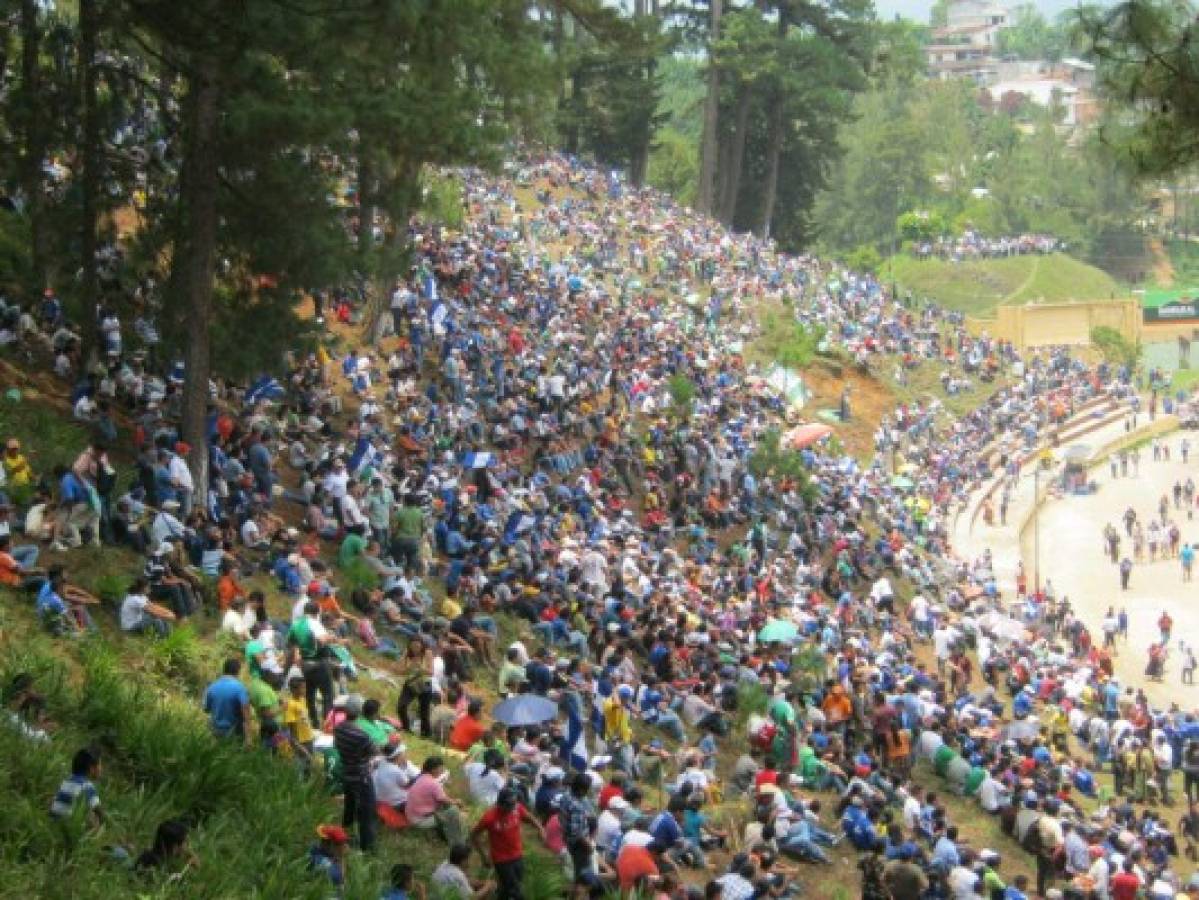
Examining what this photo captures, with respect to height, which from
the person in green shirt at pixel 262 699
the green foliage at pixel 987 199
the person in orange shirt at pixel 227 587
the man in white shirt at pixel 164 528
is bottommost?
the person in green shirt at pixel 262 699

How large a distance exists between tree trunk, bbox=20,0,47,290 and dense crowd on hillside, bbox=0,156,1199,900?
1.22 m

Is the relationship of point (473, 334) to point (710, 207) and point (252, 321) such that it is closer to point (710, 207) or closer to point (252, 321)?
point (252, 321)

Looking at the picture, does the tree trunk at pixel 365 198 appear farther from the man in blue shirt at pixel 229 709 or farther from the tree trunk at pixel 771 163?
the tree trunk at pixel 771 163

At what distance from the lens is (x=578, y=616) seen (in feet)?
68.6

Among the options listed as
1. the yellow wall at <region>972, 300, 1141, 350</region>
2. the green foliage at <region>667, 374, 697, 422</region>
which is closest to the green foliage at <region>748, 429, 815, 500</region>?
the green foliage at <region>667, 374, 697, 422</region>

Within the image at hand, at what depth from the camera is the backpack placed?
63.5 ft

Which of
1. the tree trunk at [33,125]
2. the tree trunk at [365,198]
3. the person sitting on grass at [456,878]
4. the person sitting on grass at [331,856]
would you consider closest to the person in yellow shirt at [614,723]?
the person sitting on grass at [456,878]

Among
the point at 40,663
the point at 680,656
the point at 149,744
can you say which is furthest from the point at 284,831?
the point at 680,656

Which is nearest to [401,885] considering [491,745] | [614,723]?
[491,745]

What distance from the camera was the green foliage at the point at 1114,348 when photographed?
77188 mm

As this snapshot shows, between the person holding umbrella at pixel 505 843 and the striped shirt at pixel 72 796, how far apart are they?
3129 millimetres

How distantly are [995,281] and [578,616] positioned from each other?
78.5 m

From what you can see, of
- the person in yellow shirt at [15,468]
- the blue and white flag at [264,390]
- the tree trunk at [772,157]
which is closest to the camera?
the person in yellow shirt at [15,468]

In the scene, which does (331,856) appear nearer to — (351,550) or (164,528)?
(164,528)
